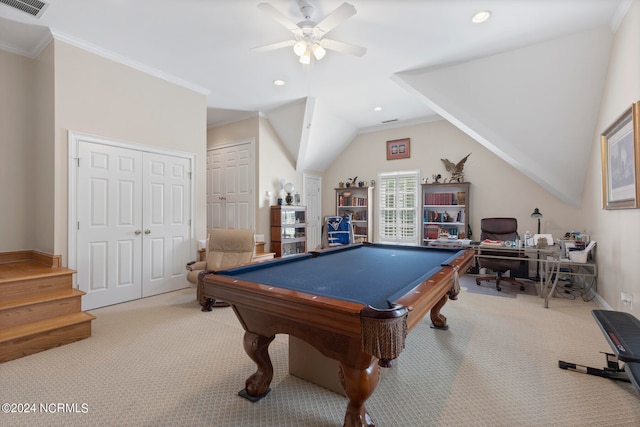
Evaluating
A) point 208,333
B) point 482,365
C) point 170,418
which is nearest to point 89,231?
point 208,333

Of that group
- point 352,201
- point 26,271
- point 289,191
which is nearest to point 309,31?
point 289,191

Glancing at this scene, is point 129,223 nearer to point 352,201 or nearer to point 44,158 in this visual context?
point 44,158

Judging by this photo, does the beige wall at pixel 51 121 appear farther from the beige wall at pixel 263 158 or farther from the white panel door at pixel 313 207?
the white panel door at pixel 313 207

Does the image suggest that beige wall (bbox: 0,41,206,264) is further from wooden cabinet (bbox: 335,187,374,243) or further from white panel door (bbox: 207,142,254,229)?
wooden cabinet (bbox: 335,187,374,243)

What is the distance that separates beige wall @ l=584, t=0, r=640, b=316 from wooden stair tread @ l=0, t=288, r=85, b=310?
5314 mm

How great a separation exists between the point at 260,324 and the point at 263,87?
409 centimetres

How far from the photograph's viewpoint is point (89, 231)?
3.48 meters

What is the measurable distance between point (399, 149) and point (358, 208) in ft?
5.66

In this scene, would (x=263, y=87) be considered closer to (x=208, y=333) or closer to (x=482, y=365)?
(x=208, y=333)

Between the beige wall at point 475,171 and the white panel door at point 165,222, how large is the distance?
13.9 ft

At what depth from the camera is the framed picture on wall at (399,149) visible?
6492mm

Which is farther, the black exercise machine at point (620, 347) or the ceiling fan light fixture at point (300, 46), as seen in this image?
the ceiling fan light fixture at point (300, 46)

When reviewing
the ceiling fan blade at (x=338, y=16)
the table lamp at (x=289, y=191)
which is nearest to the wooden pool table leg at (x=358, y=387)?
the ceiling fan blade at (x=338, y=16)

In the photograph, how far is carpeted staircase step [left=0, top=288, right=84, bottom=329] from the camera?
2.50m
